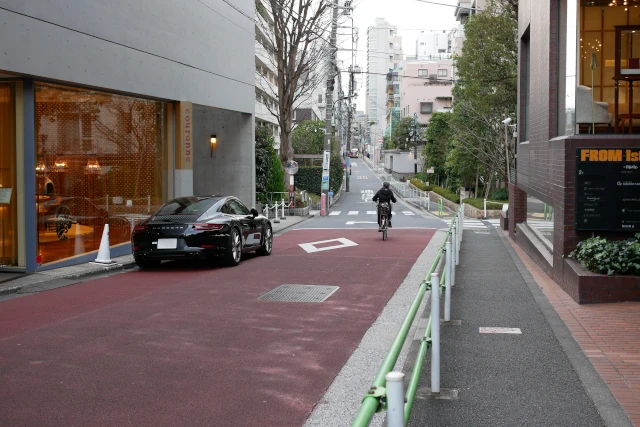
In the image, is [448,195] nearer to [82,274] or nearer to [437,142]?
[437,142]

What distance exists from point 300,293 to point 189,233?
3423 millimetres

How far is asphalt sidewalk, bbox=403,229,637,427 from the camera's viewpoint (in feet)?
17.7

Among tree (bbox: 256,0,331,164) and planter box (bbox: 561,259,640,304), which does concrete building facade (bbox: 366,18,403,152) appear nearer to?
tree (bbox: 256,0,331,164)

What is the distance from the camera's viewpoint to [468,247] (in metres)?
19.5

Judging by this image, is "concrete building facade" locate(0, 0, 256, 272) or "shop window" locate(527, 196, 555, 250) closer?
"concrete building facade" locate(0, 0, 256, 272)

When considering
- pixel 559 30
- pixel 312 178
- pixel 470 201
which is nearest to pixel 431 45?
pixel 312 178

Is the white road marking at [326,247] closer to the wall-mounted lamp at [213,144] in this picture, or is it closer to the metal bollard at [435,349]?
the wall-mounted lamp at [213,144]

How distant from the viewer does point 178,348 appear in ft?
24.9

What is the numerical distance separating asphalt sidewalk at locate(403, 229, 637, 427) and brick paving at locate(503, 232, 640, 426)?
0.29 ft

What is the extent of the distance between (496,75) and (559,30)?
965 inches

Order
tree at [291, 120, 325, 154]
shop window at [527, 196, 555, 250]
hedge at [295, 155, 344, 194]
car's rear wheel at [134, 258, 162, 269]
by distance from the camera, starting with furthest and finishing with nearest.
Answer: tree at [291, 120, 325, 154], hedge at [295, 155, 344, 194], car's rear wheel at [134, 258, 162, 269], shop window at [527, 196, 555, 250]

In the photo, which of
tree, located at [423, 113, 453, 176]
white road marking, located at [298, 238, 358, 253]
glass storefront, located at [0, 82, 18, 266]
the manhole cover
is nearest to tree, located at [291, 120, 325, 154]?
tree, located at [423, 113, 453, 176]

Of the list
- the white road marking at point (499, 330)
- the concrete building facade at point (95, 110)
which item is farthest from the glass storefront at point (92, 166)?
the white road marking at point (499, 330)

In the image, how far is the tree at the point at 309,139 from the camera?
225 feet
